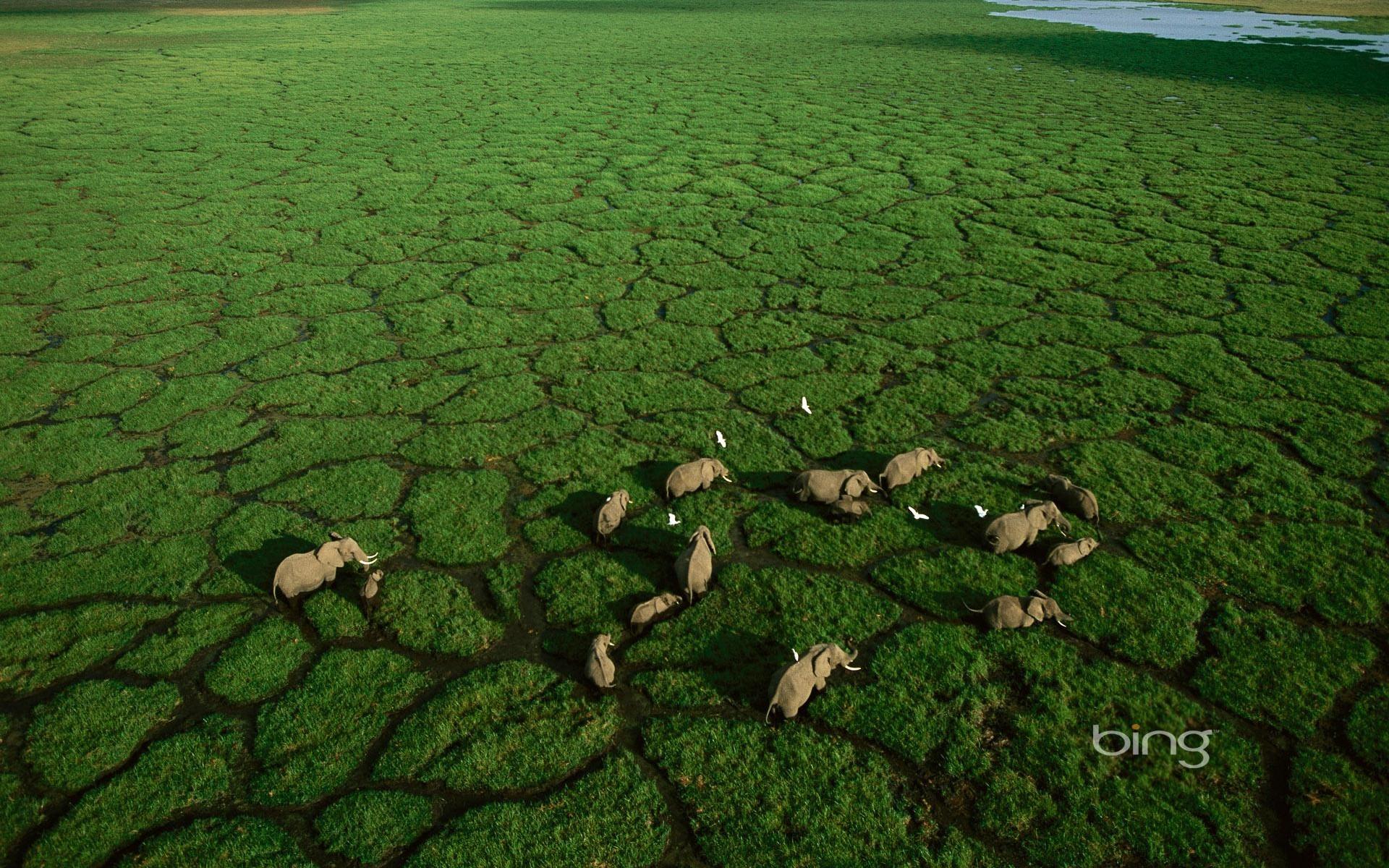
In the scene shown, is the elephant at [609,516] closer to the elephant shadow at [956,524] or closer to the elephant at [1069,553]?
the elephant shadow at [956,524]

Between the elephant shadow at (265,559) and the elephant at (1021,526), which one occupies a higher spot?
the elephant at (1021,526)

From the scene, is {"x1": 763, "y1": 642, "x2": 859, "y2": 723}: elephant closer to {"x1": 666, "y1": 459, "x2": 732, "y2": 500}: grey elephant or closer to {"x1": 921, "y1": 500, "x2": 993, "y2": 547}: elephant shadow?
{"x1": 921, "y1": 500, "x2": 993, "y2": 547}: elephant shadow

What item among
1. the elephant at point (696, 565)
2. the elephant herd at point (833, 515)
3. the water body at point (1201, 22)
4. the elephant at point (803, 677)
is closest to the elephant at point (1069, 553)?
the elephant herd at point (833, 515)

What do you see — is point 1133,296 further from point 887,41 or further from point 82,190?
point 887,41

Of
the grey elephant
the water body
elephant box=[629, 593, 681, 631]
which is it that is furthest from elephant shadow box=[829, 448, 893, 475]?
the water body

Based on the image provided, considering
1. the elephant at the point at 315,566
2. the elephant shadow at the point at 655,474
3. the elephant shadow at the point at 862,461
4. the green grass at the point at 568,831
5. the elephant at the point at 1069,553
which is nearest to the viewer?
the green grass at the point at 568,831

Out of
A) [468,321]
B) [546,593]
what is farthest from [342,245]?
[546,593]

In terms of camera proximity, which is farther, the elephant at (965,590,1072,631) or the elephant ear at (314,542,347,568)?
the elephant ear at (314,542,347,568)

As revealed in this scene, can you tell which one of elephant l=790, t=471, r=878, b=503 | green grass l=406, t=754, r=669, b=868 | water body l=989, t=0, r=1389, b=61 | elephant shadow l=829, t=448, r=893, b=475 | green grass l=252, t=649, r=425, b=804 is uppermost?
water body l=989, t=0, r=1389, b=61
